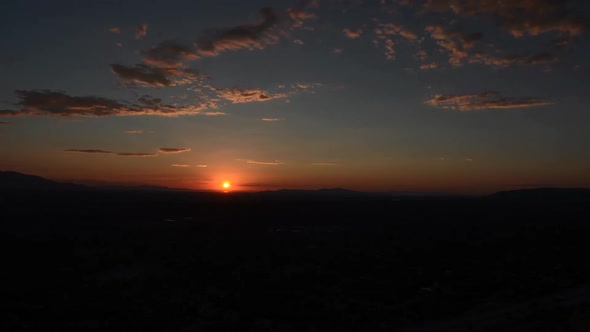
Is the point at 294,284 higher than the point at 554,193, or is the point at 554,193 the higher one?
the point at 554,193

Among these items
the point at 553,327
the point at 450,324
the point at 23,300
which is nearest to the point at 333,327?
the point at 450,324

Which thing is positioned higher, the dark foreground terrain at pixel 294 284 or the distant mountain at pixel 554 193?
the distant mountain at pixel 554 193

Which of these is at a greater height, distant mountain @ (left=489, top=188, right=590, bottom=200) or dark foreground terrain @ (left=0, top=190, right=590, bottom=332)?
distant mountain @ (left=489, top=188, right=590, bottom=200)

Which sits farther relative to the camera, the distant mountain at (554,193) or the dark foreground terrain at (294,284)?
the distant mountain at (554,193)

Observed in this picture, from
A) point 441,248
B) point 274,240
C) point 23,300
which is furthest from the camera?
point 274,240

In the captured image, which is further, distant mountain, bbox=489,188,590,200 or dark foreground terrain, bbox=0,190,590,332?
distant mountain, bbox=489,188,590,200

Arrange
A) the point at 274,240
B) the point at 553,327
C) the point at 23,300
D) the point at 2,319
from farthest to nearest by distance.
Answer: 1. the point at 274,240
2. the point at 23,300
3. the point at 2,319
4. the point at 553,327

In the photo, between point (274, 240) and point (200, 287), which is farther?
point (274, 240)

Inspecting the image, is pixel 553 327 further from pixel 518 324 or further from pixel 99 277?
pixel 99 277

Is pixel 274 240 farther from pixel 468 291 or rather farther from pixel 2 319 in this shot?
pixel 2 319

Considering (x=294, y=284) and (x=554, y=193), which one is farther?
(x=554, y=193)
